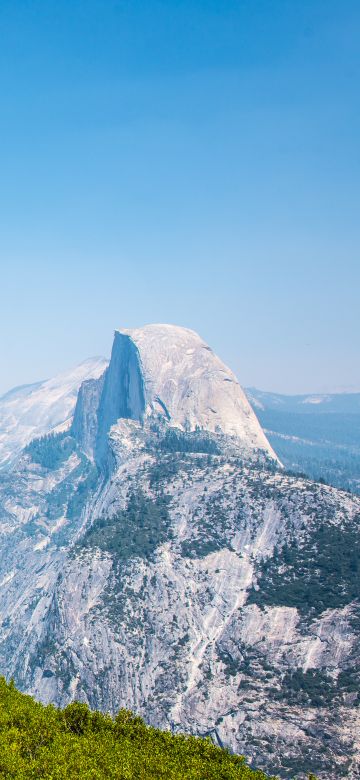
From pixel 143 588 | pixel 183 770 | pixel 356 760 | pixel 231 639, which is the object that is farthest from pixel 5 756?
pixel 143 588

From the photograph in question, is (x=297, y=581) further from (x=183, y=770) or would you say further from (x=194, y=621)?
(x=183, y=770)

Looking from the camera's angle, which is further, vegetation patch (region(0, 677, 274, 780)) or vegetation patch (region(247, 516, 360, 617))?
vegetation patch (region(247, 516, 360, 617))

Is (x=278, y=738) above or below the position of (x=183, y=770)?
below

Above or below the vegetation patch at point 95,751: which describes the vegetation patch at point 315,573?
below

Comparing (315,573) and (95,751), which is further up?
(95,751)

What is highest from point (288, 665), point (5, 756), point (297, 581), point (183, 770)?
point (5, 756)

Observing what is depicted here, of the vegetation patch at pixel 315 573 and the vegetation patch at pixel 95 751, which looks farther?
the vegetation patch at pixel 315 573

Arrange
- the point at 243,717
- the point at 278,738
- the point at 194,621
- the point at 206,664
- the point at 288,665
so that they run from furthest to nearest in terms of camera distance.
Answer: the point at 194,621 → the point at 206,664 → the point at 288,665 → the point at 243,717 → the point at 278,738

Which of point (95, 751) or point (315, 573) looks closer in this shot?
point (95, 751)

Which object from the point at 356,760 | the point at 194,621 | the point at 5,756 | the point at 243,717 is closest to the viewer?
the point at 5,756

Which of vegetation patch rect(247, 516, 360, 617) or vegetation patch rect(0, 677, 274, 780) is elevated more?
vegetation patch rect(0, 677, 274, 780)

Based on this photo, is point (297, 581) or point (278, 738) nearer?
point (278, 738)
